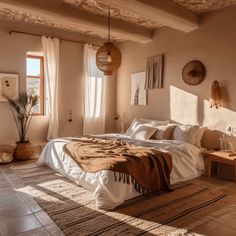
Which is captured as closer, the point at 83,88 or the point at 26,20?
the point at 26,20

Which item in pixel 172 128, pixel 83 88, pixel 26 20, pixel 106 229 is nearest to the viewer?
pixel 106 229

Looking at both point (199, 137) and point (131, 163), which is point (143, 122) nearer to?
point (199, 137)

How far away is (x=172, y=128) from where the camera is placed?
4.58m

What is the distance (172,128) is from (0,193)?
122 inches

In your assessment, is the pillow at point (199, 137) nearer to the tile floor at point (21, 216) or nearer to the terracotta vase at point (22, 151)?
the tile floor at point (21, 216)

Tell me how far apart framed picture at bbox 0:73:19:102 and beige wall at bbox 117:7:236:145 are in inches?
111

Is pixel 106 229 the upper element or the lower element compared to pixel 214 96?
lower

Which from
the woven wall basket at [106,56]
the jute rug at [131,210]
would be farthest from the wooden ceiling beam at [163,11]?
the jute rug at [131,210]

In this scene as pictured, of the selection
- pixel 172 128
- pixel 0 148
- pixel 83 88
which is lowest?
pixel 0 148

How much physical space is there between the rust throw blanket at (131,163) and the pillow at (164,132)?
0.99m

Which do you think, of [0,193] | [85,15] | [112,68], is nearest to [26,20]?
[85,15]

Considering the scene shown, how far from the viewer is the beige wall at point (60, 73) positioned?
502cm

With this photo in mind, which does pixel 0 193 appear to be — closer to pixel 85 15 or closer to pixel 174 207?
pixel 174 207

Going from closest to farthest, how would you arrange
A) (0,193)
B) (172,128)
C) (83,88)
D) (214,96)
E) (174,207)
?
(174,207) < (0,193) < (214,96) < (172,128) < (83,88)
